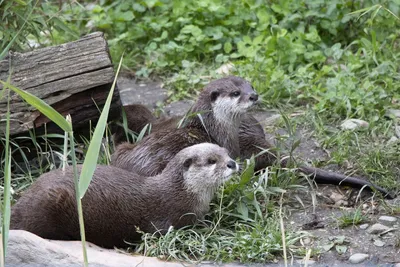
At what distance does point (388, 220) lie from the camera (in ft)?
15.6

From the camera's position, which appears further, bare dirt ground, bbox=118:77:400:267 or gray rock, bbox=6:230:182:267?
bare dirt ground, bbox=118:77:400:267

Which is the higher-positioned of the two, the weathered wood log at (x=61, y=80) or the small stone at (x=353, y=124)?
the weathered wood log at (x=61, y=80)

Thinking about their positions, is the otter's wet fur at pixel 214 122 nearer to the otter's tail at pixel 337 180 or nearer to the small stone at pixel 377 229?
the otter's tail at pixel 337 180

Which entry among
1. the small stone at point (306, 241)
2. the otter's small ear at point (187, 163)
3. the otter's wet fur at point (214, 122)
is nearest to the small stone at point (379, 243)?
the small stone at point (306, 241)

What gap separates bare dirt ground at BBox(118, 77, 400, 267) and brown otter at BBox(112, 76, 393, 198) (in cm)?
11

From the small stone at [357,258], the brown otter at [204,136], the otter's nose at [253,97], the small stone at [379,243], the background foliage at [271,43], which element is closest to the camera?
the small stone at [357,258]

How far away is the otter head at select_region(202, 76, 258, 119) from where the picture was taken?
5.24 metres

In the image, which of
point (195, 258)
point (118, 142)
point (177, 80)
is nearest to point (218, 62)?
point (177, 80)

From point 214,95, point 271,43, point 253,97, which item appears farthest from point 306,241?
point 271,43

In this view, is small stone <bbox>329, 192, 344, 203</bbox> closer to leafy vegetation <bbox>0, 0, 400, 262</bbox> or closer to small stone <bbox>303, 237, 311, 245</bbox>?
leafy vegetation <bbox>0, 0, 400, 262</bbox>

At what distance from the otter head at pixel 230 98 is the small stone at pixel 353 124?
0.73m

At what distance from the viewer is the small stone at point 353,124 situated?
5672 millimetres

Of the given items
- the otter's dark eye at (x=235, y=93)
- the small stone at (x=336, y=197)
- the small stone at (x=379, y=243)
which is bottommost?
the small stone at (x=336, y=197)

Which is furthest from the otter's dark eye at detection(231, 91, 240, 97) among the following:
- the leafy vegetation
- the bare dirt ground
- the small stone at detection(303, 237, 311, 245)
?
the small stone at detection(303, 237, 311, 245)
